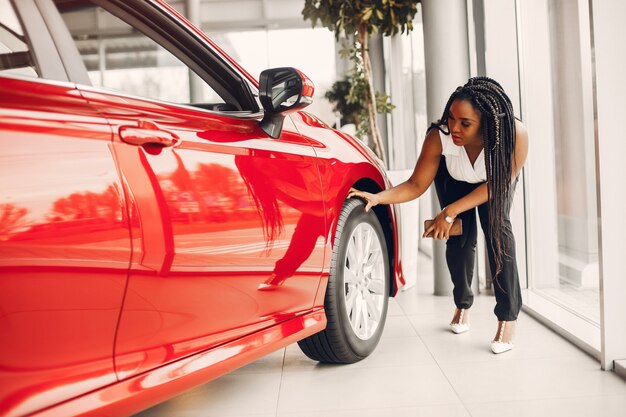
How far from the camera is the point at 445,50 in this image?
4414 millimetres

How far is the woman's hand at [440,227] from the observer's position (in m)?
3.21

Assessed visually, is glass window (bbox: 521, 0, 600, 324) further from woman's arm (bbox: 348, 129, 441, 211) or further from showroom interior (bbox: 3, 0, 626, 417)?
woman's arm (bbox: 348, 129, 441, 211)

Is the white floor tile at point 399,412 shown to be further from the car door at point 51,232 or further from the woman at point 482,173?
the car door at point 51,232

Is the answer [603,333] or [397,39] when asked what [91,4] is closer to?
[603,333]

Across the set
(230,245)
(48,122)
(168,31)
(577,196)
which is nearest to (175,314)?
(230,245)

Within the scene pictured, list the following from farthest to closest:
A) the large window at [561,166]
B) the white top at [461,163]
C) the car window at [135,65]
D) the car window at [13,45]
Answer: the car window at [135,65] < the large window at [561,166] < the white top at [461,163] < the car window at [13,45]

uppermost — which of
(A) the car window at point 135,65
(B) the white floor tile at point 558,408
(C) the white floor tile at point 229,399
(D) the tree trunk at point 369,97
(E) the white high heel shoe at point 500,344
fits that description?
(A) the car window at point 135,65

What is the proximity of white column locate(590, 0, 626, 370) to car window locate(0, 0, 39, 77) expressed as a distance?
6.13 ft

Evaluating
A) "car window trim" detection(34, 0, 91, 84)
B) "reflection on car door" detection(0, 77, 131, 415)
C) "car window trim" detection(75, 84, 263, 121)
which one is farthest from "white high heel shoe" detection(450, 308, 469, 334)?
"car window trim" detection(34, 0, 91, 84)

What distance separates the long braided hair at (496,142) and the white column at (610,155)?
0.46 m

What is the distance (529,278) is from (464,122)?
5.55 feet

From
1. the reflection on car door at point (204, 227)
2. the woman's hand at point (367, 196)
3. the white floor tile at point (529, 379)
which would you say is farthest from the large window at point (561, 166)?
the reflection on car door at point (204, 227)

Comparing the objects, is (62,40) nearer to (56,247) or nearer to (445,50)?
(56,247)

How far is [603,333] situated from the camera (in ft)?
8.74
